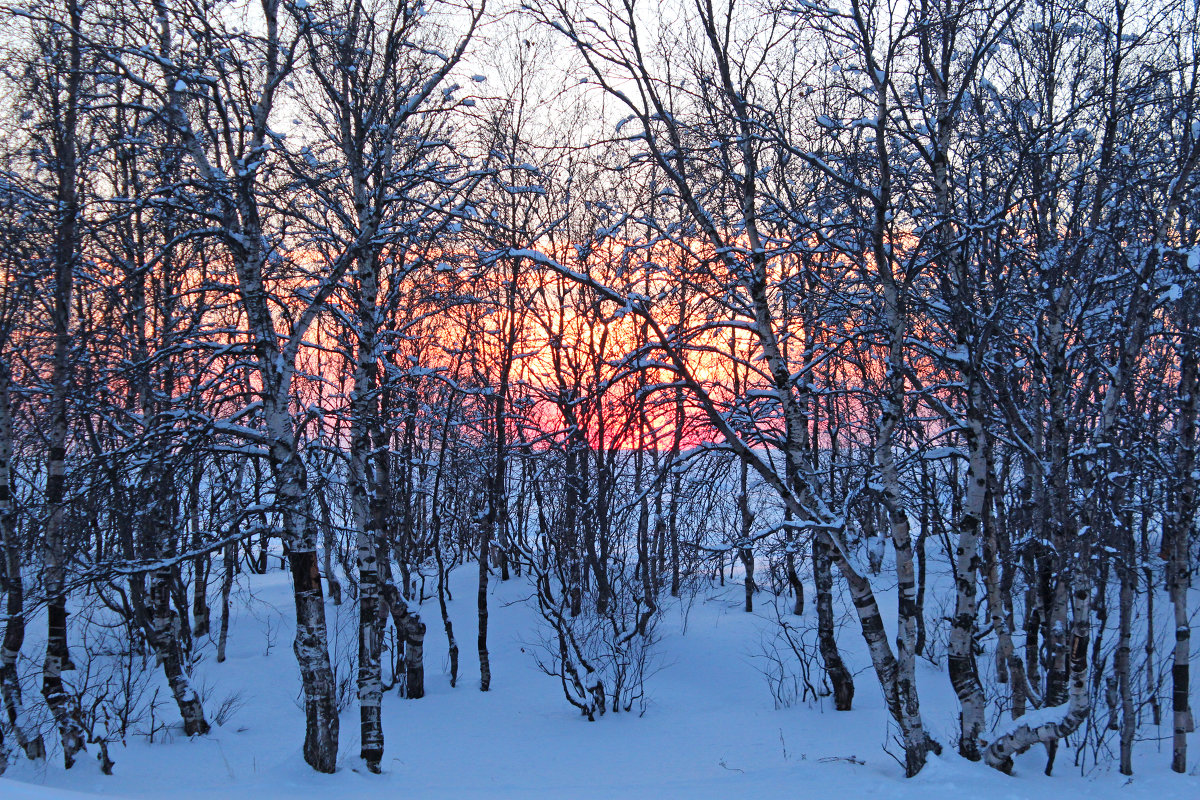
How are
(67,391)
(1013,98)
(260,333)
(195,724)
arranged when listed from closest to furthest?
(260,333) < (67,391) < (1013,98) < (195,724)

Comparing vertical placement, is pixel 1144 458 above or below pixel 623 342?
below

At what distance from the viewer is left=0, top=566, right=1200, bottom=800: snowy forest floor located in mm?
7355

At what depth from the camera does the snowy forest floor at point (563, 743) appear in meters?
7.36

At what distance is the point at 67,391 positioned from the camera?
25.8 ft

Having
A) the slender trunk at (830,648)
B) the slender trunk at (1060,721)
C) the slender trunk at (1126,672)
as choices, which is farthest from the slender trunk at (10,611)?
the slender trunk at (1126,672)

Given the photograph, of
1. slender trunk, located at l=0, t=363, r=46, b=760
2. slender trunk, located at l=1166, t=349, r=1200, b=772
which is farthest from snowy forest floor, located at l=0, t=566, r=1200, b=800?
slender trunk, located at l=1166, t=349, r=1200, b=772

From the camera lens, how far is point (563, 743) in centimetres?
1103

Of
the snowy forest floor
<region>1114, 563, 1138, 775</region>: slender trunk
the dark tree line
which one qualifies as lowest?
the snowy forest floor

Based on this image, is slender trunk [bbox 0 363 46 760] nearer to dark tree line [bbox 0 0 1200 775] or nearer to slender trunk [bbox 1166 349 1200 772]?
dark tree line [bbox 0 0 1200 775]

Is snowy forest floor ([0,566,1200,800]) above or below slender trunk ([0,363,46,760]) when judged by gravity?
below

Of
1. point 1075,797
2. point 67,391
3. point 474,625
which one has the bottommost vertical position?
point 474,625

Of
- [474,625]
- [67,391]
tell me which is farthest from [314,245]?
[474,625]

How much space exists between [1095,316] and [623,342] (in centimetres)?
1070

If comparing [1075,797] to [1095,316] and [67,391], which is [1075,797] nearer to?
[1095,316]
